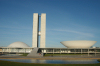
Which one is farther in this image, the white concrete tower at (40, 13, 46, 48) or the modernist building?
the white concrete tower at (40, 13, 46, 48)

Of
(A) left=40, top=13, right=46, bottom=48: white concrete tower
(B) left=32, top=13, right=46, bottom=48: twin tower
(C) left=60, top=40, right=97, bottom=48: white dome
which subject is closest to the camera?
(C) left=60, top=40, right=97, bottom=48: white dome

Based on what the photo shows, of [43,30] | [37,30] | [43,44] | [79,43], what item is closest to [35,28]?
[37,30]

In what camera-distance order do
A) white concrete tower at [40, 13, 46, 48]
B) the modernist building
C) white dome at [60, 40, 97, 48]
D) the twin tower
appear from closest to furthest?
white dome at [60, 40, 97, 48], the modernist building, white concrete tower at [40, 13, 46, 48], the twin tower

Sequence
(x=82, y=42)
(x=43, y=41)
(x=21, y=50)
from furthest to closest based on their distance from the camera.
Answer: (x=43, y=41)
(x=21, y=50)
(x=82, y=42)

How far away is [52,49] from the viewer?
2089 inches

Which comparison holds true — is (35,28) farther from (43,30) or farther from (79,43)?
(79,43)

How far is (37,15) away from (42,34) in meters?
8.98

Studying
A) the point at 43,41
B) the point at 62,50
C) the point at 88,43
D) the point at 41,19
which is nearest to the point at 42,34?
the point at 43,41

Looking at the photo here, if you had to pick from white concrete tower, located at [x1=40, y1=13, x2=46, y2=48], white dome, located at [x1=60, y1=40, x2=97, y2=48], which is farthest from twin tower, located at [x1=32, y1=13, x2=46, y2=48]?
white dome, located at [x1=60, y1=40, x2=97, y2=48]

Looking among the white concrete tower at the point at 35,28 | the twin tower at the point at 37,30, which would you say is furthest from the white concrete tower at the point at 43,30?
the white concrete tower at the point at 35,28

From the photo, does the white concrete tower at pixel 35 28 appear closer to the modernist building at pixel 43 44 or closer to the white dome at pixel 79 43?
the modernist building at pixel 43 44

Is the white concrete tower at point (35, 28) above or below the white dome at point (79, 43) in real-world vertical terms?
above

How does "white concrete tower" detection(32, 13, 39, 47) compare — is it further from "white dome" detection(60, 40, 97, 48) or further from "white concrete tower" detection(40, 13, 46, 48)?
"white dome" detection(60, 40, 97, 48)

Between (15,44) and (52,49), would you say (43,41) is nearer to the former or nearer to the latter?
(52,49)
